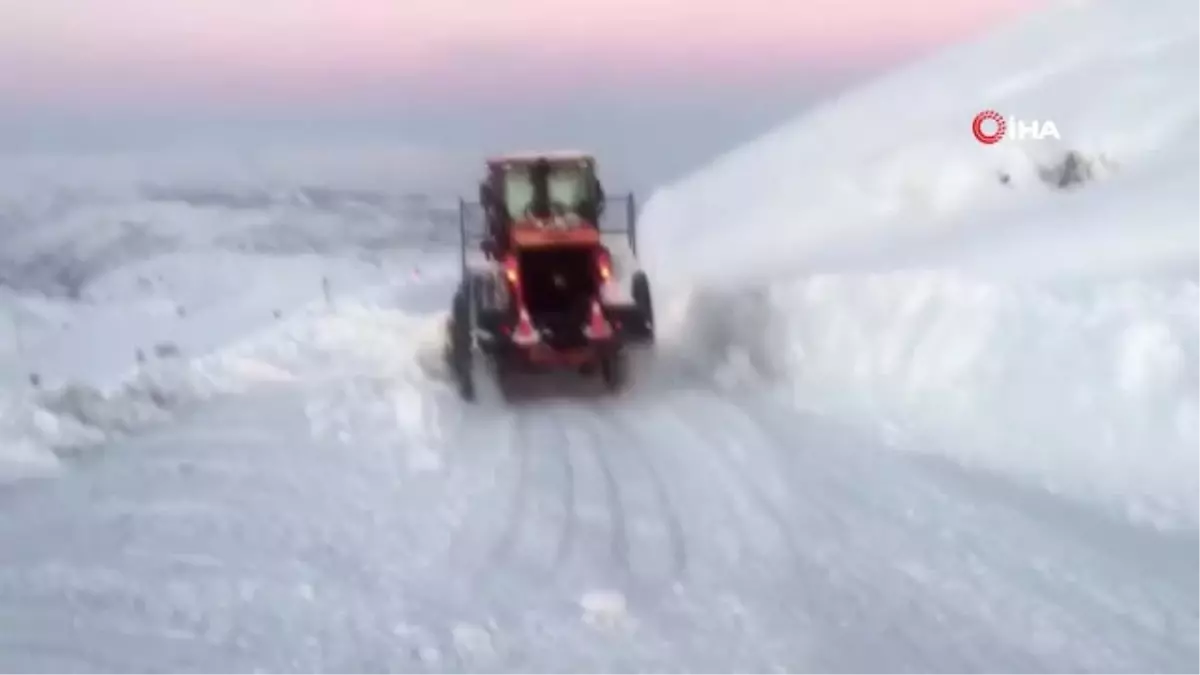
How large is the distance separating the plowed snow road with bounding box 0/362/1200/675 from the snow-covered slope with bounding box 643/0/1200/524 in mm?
809

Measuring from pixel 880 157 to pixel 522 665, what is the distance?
64.7ft

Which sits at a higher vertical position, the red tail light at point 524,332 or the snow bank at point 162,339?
the red tail light at point 524,332

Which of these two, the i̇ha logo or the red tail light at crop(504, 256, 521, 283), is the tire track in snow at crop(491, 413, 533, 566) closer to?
the red tail light at crop(504, 256, 521, 283)

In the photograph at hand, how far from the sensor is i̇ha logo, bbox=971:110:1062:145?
758 inches

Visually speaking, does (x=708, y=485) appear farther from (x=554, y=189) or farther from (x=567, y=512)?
(x=554, y=189)

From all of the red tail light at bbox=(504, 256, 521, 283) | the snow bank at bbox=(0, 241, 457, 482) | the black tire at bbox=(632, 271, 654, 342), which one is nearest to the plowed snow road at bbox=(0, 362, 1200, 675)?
the snow bank at bbox=(0, 241, 457, 482)

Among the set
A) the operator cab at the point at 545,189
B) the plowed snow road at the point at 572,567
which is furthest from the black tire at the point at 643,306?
the plowed snow road at the point at 572,567

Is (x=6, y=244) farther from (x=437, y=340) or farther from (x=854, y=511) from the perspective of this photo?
(x=854, y=511)

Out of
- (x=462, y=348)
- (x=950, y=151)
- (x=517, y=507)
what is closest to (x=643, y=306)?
(x=462, y=348)

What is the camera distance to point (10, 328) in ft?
74.1

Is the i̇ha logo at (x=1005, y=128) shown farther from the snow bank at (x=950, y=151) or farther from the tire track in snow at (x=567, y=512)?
the tire track in snow at (x=567, y=512)

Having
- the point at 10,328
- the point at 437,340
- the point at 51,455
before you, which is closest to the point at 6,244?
the point at 10,328

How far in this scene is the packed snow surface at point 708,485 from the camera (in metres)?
5.03

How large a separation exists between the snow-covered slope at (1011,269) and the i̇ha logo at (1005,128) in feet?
0.98
